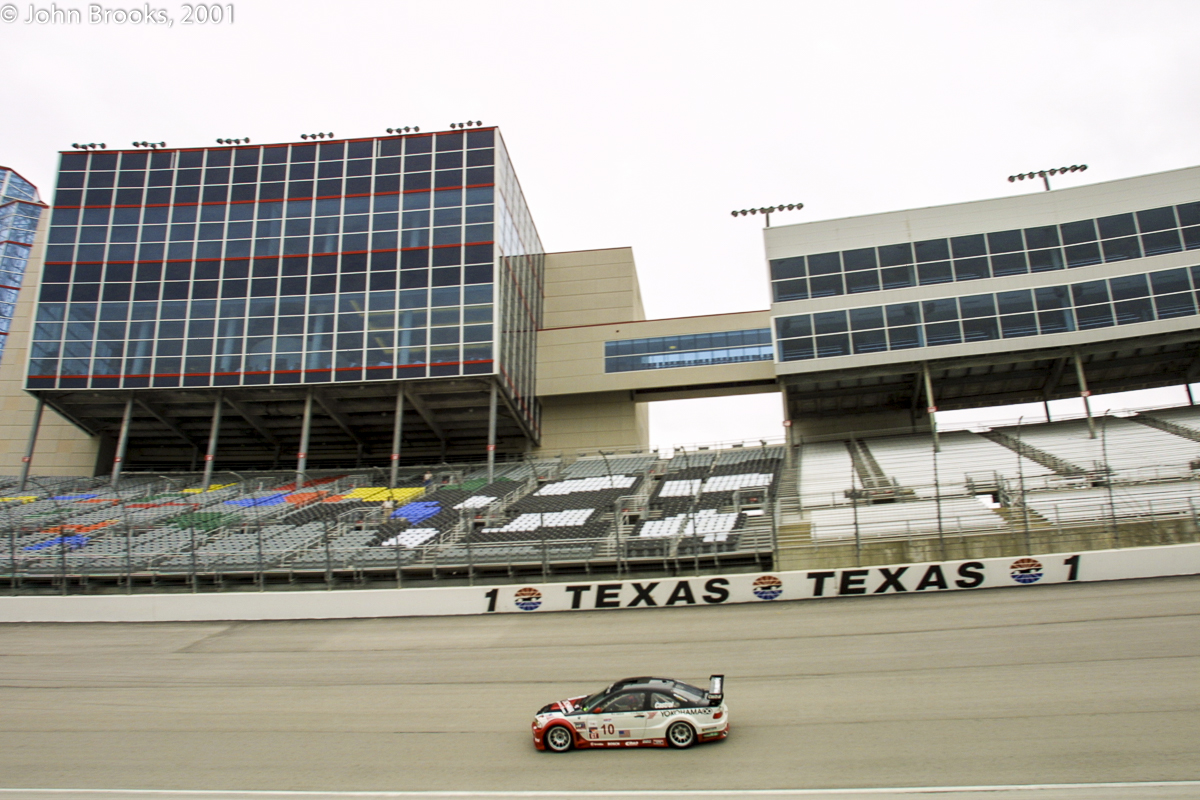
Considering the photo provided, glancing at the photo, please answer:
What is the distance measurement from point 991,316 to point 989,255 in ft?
9.54

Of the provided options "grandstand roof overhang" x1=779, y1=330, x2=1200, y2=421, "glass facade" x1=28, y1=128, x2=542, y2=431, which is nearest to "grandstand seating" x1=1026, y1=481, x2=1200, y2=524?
"grandstand roof overhang" x1=779, y1=330, x2=1200, y2=421

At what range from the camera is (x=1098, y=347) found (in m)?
30.2

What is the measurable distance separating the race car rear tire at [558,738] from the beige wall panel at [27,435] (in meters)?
42.8

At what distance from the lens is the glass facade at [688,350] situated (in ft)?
130

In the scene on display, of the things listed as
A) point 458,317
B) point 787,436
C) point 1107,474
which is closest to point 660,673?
point 1107,474

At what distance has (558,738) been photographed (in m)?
10.3

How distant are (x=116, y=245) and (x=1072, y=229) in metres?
47.4

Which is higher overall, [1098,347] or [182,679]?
[1098,347]

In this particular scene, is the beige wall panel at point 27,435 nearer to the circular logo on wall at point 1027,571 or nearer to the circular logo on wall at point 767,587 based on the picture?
the circular logo on wall at point 767,587

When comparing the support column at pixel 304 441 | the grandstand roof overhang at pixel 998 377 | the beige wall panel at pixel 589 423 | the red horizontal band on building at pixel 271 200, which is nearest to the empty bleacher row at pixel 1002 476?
the grandstand roof overhang at pixel 998 377

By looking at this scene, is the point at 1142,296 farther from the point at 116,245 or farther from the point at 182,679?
the point at 116,245

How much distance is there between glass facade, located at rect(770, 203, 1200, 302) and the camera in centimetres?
3019

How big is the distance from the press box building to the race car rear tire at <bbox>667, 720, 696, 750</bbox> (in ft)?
78.6

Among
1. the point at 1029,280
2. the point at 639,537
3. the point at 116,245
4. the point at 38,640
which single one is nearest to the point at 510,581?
the point at 639,537
